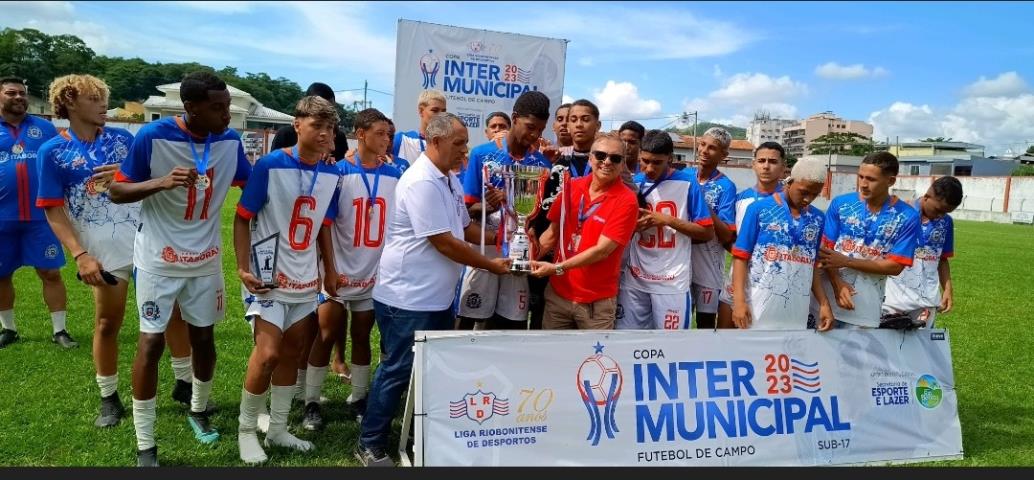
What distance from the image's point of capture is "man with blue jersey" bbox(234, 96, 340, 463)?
154 inches

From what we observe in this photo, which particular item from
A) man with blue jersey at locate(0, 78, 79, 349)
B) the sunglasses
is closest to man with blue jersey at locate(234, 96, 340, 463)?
the sunglasses

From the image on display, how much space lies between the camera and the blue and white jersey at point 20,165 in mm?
6043

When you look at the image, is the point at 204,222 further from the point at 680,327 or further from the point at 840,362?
the point at 840,362

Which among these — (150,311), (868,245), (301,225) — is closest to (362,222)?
(301,225)

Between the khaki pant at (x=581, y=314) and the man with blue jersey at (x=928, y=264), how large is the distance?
123 inches

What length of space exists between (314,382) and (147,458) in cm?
122

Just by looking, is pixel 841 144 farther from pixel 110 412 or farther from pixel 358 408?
pixel 110 412

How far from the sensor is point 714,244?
500cm

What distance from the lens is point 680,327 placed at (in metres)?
4.57

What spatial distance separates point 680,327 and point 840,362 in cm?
110

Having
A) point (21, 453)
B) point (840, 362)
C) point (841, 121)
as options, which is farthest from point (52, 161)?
point (841, 121)

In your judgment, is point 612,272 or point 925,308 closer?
point 612,272

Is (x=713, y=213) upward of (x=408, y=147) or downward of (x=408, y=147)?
downward

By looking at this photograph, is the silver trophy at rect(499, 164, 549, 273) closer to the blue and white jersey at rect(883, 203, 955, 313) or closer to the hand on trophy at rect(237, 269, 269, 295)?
the hand on trophy at rect(237, 269, 269, 295)
